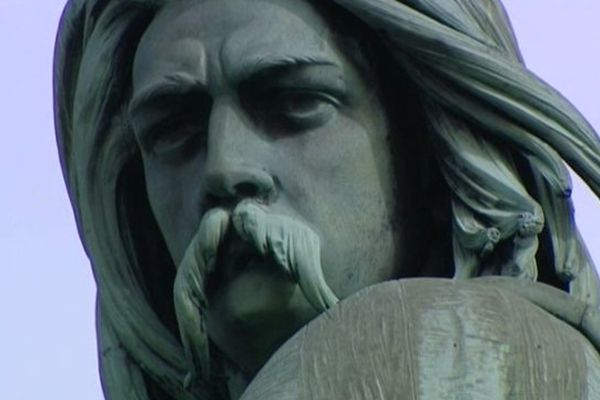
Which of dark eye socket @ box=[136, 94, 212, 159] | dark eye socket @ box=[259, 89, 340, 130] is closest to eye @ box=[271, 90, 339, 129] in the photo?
dark eye socket @ box=[259, 89, 340, 130]

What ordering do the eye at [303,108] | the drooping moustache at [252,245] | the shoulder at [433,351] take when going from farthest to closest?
the eye at [303,108] < the drooping moustache at [252,245] < the shoulder at [433,351]

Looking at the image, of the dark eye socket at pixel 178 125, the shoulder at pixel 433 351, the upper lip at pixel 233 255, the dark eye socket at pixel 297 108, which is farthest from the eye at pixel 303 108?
the shoulder at pixel 433 351

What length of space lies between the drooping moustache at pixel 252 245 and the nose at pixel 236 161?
29 millimetres

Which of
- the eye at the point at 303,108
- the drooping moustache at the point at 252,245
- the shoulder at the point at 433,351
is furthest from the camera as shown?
the eye at the point at 303,108

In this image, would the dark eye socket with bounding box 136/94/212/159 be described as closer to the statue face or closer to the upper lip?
the statue face

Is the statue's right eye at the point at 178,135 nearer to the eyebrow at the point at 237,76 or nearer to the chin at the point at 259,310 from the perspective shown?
the eyebrow at the point at 237,76

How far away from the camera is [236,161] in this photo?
861 centimetres

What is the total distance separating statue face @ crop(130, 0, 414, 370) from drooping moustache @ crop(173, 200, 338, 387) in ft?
0.08

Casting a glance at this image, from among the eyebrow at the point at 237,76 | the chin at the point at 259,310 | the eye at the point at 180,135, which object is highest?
A: the eyebrow at the point at 237,76

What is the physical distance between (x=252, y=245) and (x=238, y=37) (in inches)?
15.8

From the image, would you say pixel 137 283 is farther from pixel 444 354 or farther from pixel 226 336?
pixel 444 354

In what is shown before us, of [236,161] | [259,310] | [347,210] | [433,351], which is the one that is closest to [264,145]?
[236,161]

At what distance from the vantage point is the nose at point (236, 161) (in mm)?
8586

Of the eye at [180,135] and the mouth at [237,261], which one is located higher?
the eye at [180,135]
